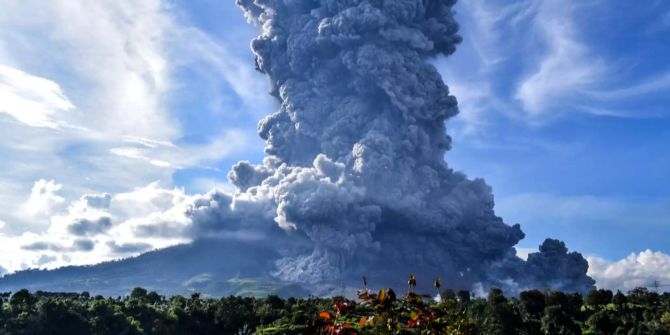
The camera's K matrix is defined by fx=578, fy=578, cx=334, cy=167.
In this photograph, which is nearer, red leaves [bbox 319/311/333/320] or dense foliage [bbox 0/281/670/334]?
red leaves [bbox 319/311/333/320]

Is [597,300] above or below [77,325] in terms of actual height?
above

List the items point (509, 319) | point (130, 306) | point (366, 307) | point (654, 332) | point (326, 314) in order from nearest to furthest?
point (326, 314) → point (366, 307) → point (654, 332) → point (509, 319) → point (130, 306)

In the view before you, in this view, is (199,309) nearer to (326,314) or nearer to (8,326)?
(8,326)

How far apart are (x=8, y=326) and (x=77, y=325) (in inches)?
283

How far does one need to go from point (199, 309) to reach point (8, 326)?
87.9 feet

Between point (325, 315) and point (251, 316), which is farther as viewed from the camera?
point (251, 316)

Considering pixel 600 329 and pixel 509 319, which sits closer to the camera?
pixel 600 329

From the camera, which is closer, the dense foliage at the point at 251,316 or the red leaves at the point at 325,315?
the red leaves at the point at 325,315

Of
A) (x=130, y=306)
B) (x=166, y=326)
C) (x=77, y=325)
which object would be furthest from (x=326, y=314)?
(x=130, y=306)

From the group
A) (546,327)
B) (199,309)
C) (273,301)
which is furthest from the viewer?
(273,301)

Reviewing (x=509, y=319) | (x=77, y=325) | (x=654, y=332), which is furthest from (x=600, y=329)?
(x=77, y=325)

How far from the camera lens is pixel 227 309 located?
7681cm

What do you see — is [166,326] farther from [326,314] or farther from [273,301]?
[326,314]

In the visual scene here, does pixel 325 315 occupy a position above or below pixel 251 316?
below
